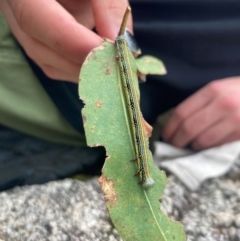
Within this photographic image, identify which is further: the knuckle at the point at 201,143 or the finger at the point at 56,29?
the knuckle at the point at 201,143

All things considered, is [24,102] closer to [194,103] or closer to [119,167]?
[194,103]

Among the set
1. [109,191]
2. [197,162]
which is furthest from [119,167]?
[197,162]

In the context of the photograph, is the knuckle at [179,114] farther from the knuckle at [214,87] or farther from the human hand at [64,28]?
the human hand at [64,28]

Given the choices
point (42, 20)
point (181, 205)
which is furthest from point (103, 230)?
point (42, 20)

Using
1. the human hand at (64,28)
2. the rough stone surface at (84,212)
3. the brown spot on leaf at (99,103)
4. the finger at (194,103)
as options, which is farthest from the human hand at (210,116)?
the brown spot on leaf at (99,103)

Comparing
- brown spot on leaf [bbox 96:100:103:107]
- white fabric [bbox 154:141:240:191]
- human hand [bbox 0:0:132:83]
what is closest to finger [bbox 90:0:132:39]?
human hand [bbox 0:0:132:83]
